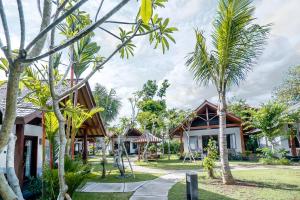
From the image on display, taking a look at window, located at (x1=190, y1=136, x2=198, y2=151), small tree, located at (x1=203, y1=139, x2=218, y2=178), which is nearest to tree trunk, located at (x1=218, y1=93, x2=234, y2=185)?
small tree, located at (x1=203, y1=139, x2=218, y2=178)

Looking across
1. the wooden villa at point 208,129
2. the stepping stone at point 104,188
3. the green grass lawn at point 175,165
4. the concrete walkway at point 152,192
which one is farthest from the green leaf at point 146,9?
the wooden villa at point 208,129

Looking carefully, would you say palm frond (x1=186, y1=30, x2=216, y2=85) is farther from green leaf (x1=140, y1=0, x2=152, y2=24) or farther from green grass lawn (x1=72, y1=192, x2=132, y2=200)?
green leaf (x1=140, y1=0, x2=152, y2=24)

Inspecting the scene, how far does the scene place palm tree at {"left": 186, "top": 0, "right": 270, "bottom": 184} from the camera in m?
8.35

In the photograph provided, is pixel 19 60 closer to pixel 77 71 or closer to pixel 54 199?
pixel 54 199

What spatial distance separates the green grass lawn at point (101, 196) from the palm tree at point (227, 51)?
3942mm

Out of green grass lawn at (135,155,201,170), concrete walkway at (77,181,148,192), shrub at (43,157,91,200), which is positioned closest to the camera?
shrub at (43,157,91,200)

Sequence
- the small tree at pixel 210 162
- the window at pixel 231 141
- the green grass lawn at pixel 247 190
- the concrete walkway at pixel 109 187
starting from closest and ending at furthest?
the green grass lawn at pixel 247 190, the concrete walkway at pixel 109 187, the small tree at pixel 210 162, the window at pixel 231 141

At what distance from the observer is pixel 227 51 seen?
8.76 m

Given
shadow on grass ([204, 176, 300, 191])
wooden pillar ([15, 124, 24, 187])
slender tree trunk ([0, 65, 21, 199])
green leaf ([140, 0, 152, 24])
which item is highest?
green leaf ([140, 0, 152, 24])

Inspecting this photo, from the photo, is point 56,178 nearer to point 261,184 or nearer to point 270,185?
point 261,184

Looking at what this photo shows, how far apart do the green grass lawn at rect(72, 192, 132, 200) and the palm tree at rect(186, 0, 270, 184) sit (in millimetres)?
3942

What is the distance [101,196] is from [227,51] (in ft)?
22.8

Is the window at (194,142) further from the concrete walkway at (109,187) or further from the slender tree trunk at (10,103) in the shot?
the slender tree trunk at (10,103)

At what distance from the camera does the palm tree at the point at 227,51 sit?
Answer: 8352 millimetres
